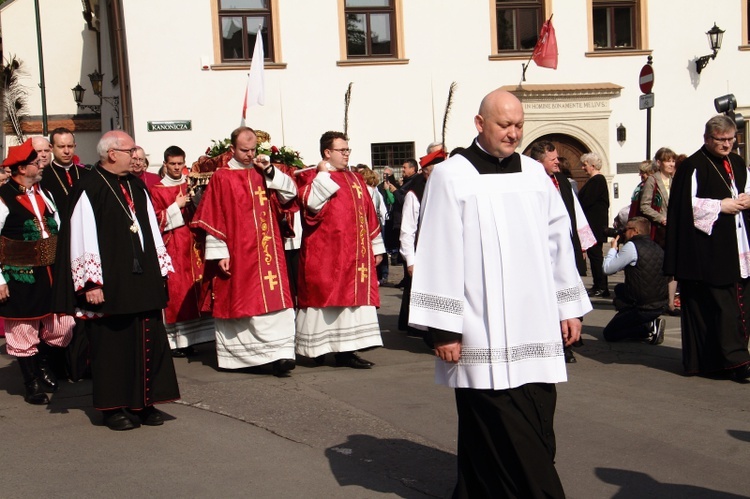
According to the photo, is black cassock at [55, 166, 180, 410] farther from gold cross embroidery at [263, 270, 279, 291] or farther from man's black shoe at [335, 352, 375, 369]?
man's black shoe at [335, 352, 375, 369]

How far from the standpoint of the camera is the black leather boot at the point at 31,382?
7.31m

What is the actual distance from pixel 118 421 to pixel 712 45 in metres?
18.9

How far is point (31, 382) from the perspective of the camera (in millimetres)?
7441

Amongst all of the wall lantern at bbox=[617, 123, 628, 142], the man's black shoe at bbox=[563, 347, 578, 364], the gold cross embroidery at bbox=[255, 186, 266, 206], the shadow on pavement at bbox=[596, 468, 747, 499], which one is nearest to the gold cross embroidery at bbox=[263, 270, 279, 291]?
the gold cross embroidery at bbox=[255, 186, 266, 206]

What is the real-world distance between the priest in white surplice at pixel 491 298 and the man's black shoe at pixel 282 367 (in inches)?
146

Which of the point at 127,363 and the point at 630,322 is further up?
the point at 127,363

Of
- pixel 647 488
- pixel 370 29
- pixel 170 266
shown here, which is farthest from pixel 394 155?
pixel 647 488

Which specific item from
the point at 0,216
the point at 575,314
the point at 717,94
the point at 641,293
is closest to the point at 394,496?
the point at 575,314

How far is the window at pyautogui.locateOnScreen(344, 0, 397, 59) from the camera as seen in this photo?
21.4 m

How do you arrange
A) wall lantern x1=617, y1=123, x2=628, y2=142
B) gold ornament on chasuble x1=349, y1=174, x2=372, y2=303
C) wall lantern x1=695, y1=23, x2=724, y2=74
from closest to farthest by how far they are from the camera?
gold ornament on chasuble x1=349, y1=174, x2=372, y2=303
wall lantern x1=695, y1=23, x2=724, y2=74
wall lantern x1=617, y1=123, x2=628, y2=142

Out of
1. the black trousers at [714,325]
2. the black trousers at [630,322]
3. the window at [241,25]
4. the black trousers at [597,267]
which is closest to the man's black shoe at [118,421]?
the black trousers at [714,325]

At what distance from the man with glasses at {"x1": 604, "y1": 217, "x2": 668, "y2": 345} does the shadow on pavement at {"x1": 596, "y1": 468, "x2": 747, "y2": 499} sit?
427 centimetres

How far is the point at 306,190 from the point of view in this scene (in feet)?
26.4

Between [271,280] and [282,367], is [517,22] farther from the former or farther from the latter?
[282,367]
